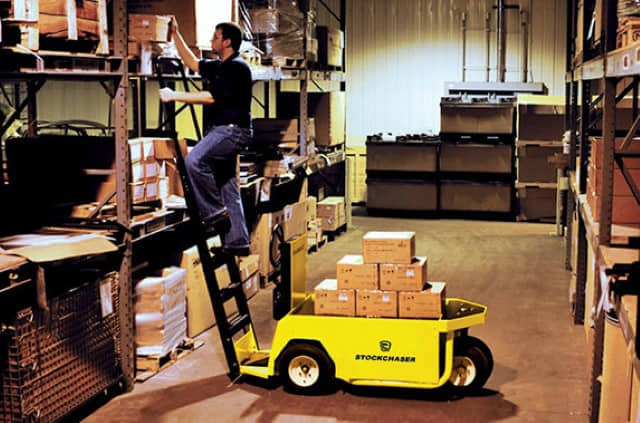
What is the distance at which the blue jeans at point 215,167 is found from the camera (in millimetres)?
7211

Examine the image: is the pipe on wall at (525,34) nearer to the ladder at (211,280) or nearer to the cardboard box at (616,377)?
the ladder at (211,280)

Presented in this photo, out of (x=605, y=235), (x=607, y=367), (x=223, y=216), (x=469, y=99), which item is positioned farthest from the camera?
(x=469, y=99)

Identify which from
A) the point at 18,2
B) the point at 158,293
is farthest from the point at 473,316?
the point at 18,2

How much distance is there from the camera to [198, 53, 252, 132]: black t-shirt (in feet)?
23.8

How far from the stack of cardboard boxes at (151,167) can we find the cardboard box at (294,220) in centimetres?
367

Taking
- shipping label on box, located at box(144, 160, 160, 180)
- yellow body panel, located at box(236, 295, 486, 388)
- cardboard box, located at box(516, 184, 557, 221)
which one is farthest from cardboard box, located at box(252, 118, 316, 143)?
cardboard box, located at box(516, 184, 557, 221)

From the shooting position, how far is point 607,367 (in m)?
5.02

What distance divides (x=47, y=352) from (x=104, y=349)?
83 cm

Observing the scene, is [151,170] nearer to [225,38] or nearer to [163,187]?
[163,187]

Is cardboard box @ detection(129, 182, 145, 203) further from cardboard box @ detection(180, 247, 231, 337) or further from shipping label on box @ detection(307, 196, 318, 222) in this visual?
shipping label on box @ detection(307, 196, 318, 222)

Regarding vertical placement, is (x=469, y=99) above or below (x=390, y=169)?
above

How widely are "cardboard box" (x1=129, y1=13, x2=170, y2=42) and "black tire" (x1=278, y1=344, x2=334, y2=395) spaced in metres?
2.72

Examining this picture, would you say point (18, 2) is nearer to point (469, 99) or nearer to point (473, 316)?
point (473, 316)

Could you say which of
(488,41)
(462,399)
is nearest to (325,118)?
(488,41)
